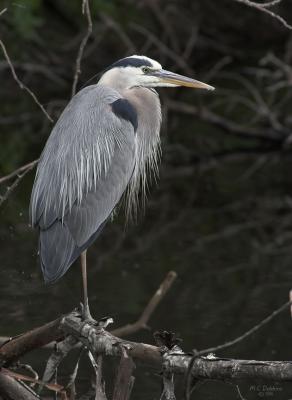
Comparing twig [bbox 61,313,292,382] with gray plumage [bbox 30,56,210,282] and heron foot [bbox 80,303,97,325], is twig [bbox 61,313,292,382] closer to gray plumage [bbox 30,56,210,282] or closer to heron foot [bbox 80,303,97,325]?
heron foot [bbox 80,303,97,325]

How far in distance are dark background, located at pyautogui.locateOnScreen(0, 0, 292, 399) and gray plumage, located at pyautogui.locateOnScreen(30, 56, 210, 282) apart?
1.99 feet

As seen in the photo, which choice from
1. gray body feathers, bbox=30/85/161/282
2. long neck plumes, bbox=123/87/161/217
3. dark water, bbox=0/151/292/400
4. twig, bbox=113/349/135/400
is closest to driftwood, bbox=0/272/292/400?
twig, bbox=113/349/135/400

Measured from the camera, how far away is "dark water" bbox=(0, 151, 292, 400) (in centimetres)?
450

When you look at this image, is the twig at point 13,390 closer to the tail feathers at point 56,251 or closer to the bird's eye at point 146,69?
the tail feathers at point 56,251

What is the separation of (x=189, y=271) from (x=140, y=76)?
1.91 m

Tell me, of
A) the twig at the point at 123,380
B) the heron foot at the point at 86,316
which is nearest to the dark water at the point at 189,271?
the heron foot at the point at 86,316

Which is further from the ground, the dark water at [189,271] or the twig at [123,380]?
the twig at [123,380]

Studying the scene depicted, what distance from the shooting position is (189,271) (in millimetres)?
5746

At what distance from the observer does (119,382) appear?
274 cm

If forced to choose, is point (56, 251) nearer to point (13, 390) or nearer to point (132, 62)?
point (13, 390)

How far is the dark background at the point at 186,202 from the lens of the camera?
4.85m

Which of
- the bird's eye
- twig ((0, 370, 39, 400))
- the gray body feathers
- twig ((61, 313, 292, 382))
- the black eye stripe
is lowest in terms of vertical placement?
twig ((0, 370, 39, 400))

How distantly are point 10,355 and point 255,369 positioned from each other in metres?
1.11

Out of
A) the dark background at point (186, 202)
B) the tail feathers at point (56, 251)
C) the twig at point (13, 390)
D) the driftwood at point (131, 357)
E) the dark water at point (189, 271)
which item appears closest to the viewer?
the driftwood at point (131, 357)
